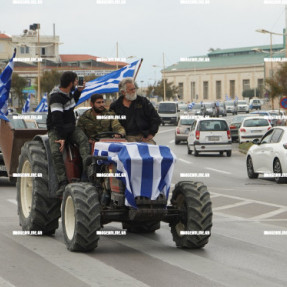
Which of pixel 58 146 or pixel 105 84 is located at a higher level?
pixel 105 84

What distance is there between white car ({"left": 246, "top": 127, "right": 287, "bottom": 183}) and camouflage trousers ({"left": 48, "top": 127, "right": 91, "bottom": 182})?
14300 millimetres

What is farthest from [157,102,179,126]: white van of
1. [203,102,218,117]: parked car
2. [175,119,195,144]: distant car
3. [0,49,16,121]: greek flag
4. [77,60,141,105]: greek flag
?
[0,49,16,121]: greek flag

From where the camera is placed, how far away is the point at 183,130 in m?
57.6

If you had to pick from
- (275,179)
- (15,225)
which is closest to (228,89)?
(275,179)

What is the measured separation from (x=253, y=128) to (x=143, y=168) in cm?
4017

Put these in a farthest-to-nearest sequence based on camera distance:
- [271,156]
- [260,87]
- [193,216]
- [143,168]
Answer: [260,87] < [271,156] < [193,216] < [143,168]

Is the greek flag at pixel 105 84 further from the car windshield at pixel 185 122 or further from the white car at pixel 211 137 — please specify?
the car windshield at pixel 185 122

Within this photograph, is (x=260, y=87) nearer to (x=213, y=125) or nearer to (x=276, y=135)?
(x=213, y=125)

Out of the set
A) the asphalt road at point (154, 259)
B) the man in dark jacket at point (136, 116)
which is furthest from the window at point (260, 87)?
the man in dark jacket at point (136, 116)

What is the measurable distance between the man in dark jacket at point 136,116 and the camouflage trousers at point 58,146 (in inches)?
30.6

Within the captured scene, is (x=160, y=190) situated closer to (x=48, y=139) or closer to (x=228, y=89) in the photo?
(x=48, y=139)

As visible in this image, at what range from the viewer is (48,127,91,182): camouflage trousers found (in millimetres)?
12328

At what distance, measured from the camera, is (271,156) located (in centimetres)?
2711

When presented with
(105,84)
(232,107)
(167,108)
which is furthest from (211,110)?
(105,84)
